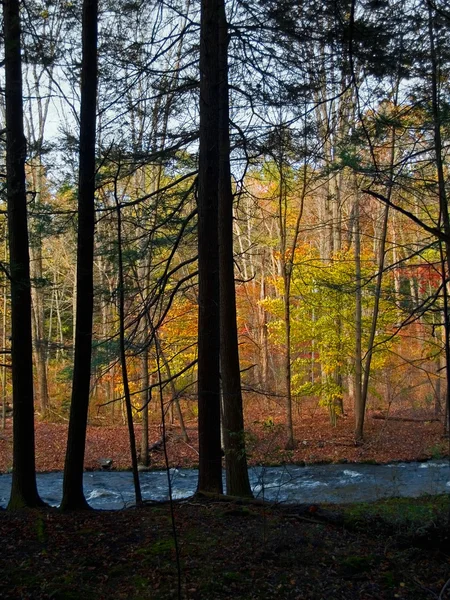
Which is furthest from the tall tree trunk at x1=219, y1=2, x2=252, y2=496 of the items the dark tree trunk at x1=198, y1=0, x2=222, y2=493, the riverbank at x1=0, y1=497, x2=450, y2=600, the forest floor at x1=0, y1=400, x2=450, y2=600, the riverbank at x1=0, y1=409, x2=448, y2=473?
the riverbank at x1=0, y1=409, x2=448, y2=473

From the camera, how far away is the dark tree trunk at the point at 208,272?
6.30 metres

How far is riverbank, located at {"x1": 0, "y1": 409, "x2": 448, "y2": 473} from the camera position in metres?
15.3

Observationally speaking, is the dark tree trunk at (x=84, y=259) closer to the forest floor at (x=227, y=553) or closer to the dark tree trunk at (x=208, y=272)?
the forest floor at (x=227, y=553)

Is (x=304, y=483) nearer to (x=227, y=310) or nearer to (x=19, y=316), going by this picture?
(x=227, y=310)

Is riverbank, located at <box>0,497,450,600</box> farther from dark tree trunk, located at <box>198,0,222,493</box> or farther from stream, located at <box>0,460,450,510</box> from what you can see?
stream, located at <box>0,460,450,510</box>

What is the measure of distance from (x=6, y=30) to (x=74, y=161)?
179 centimetres

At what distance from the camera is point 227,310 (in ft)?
25.4

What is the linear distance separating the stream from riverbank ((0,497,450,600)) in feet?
17.8

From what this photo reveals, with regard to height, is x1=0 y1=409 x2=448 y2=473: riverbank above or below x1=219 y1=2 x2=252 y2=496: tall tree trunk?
below

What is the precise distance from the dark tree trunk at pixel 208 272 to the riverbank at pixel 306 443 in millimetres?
7131

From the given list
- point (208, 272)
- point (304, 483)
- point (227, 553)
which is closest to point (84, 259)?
point (208, 272)

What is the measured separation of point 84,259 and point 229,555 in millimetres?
3985

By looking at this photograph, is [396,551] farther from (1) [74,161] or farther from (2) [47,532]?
(1) [74,161]

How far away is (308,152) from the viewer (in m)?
7.57
